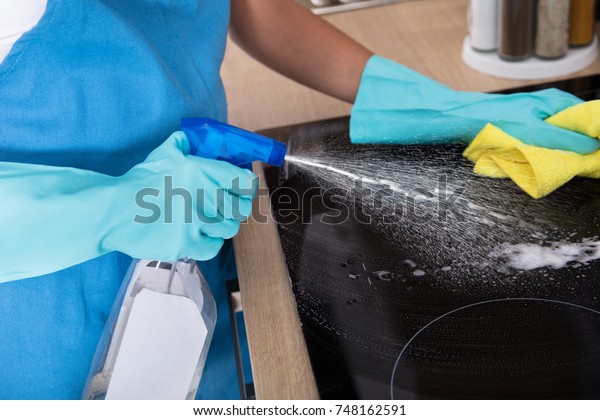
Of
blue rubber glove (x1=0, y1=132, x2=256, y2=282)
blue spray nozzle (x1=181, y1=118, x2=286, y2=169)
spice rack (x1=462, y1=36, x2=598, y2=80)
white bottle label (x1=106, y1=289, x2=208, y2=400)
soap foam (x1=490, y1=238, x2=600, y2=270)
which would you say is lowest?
white bottle label (x1=106, y1=289, x2=208, y2=400)

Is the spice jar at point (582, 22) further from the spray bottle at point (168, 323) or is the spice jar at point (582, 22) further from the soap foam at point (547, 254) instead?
the spray bottle at point (168, 323)

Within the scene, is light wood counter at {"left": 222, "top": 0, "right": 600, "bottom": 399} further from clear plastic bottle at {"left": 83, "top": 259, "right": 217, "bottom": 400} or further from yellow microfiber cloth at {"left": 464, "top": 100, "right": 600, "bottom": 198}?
yellow microfiber cloth at {"left": 464, "top": 100, "right": 600, "bottom": 198}

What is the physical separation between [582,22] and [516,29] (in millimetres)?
122

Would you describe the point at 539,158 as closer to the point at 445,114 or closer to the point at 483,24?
the point at 445,114

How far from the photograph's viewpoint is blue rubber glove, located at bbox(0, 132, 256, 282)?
0.80 m

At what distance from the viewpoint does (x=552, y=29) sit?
4.18 ft

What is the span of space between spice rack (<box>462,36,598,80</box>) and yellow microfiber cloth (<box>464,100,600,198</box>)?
373mm

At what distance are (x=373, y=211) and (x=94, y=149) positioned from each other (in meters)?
0.39

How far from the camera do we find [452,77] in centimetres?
140

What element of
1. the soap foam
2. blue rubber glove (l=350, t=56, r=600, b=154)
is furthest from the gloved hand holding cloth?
the soap foam

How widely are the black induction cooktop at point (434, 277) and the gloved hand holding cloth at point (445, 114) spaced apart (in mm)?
26

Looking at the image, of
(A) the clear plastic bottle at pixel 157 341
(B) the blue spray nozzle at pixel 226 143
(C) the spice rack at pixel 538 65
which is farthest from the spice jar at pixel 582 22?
(A) the clear plastic bottle at pixel 157 341

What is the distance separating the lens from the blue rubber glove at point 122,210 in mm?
800

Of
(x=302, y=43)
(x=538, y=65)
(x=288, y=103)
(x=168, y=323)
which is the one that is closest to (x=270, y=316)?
(x=168, y=323)
